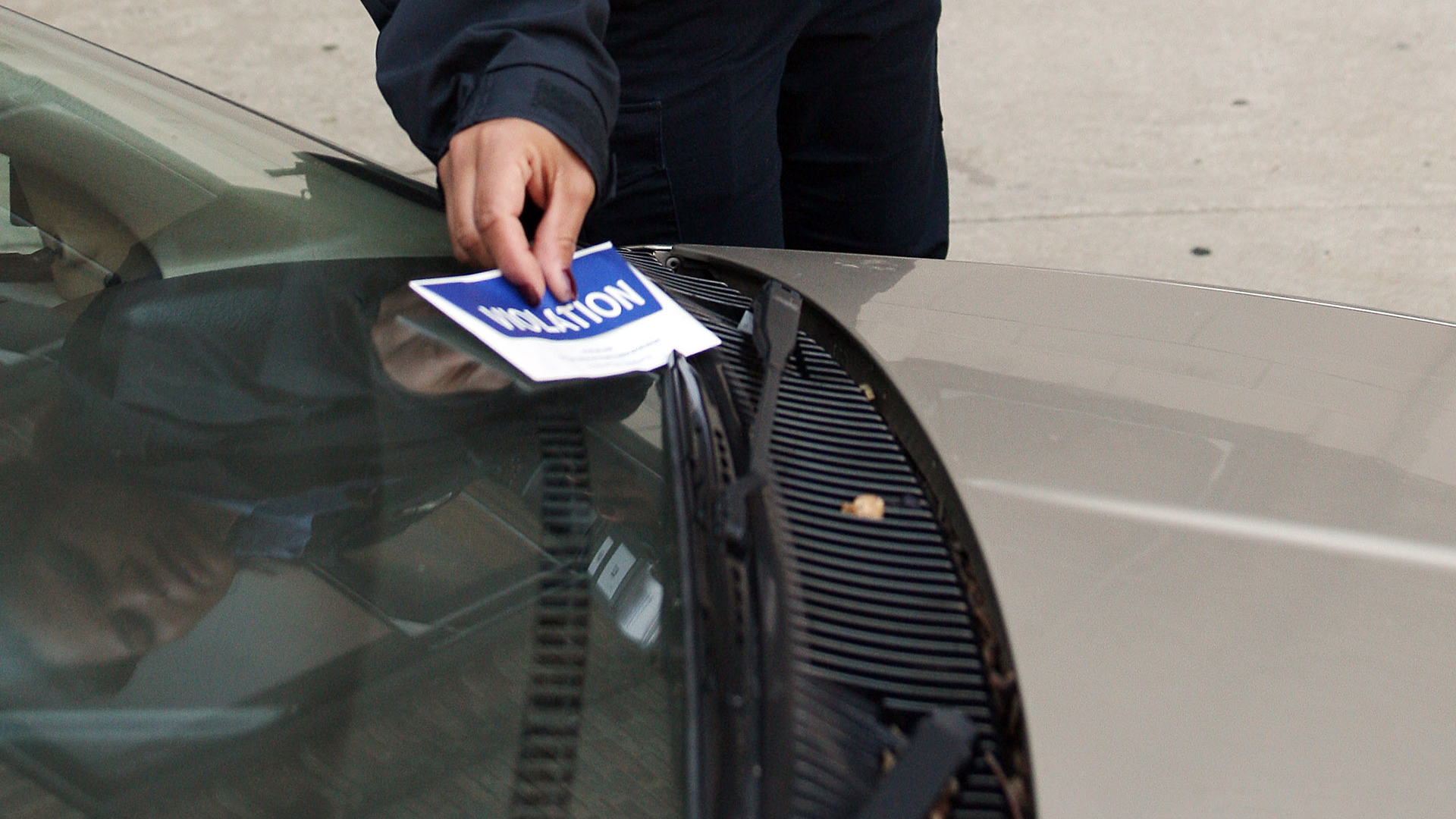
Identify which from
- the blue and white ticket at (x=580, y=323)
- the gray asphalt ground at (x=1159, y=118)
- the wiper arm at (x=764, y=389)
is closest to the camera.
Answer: the wiper arm at (x=764, y=389)

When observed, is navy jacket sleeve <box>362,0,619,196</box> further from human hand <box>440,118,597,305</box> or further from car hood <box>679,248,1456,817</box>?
car hood <box>679,248,1456,817</box>

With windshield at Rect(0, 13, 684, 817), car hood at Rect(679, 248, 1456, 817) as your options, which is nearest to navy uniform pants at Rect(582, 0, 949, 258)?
car hood at Rect(679, 248, 1456, 817)

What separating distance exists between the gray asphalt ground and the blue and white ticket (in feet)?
5.71

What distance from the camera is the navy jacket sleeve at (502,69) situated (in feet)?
3.80

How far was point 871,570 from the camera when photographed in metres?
0.79

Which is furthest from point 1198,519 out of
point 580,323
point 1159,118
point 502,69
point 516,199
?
point 1159,118

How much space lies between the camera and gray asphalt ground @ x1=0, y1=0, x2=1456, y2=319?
2.98 m

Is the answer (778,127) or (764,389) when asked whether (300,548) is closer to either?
(764,389)

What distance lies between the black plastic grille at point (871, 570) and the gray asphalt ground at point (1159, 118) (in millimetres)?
1825

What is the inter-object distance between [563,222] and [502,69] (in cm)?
17

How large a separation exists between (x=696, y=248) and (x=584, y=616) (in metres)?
0.59

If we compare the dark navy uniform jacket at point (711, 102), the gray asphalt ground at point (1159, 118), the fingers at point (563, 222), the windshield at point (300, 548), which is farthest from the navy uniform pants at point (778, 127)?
the gray asphalt ground at point (1159, 118)

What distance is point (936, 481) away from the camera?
0.87 metres

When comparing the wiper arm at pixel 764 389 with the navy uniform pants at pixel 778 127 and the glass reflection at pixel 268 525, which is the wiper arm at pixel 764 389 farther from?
the navy uniform pants at pixel 778 127
